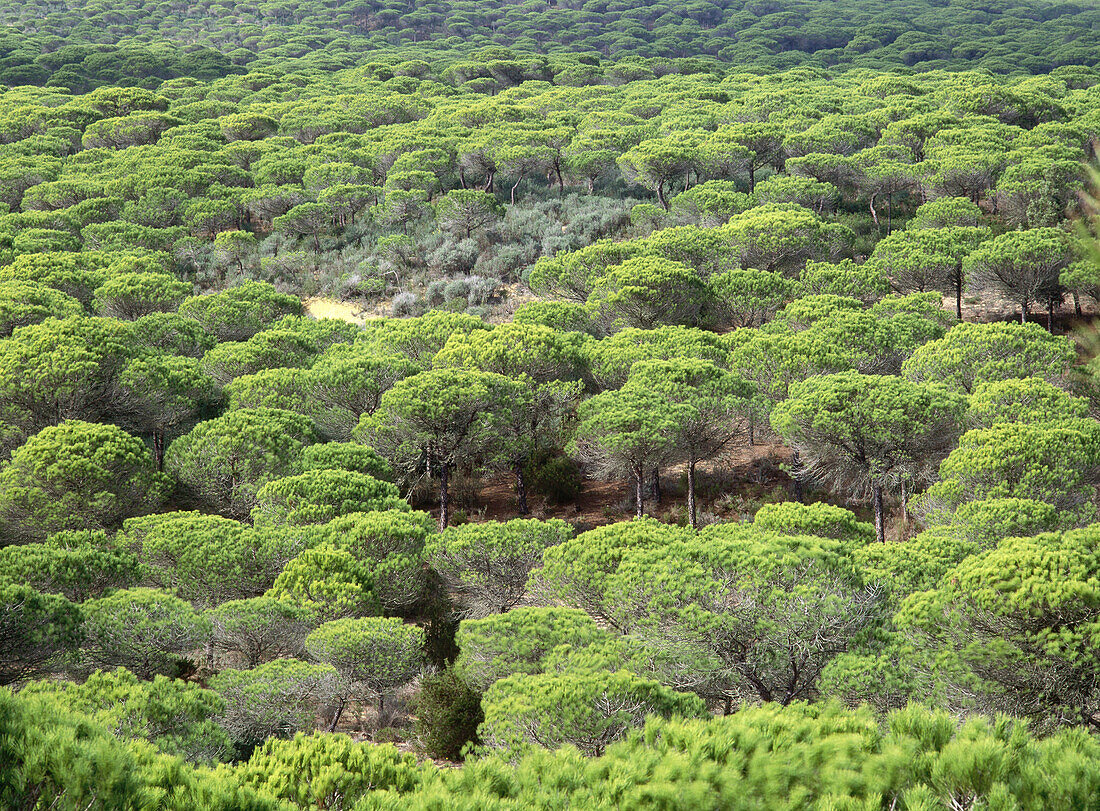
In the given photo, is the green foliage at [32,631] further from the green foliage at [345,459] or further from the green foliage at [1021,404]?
the green foliage at [1021,404]

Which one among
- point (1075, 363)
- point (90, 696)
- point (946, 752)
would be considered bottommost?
point (1075, 363)

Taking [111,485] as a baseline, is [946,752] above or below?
above

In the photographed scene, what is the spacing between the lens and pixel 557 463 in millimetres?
28359

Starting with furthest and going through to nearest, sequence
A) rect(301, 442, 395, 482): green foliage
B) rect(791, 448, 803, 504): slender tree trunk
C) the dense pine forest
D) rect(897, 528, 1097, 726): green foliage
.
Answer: rect(791, 448, 803, 504): slender tree trunk
rect(301, 442, 395, 482): green foliage
rect(897, 528, 1097, 726): green foliage
the dense pine forest

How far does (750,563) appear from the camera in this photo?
15539 mm

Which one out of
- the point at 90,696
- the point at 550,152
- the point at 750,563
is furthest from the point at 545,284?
the point at 90,696

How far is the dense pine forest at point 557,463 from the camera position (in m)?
9.02

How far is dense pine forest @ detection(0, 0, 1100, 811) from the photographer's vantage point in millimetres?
9023

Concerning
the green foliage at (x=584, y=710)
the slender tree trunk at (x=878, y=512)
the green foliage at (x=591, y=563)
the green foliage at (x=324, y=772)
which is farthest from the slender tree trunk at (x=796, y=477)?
the green foliage at (x=324, y=772)

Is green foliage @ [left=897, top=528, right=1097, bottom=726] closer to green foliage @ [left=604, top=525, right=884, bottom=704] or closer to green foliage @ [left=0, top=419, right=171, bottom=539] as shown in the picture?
green foliage @ [left=604, top=525, right=884, bottom=704]

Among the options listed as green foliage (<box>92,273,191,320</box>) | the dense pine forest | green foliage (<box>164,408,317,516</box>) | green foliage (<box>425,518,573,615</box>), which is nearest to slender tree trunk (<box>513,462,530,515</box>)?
the dense pine forest

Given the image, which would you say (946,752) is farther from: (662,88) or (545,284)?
(662,88)

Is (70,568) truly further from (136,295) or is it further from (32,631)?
(136,295)

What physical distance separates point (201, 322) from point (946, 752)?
106 feet
